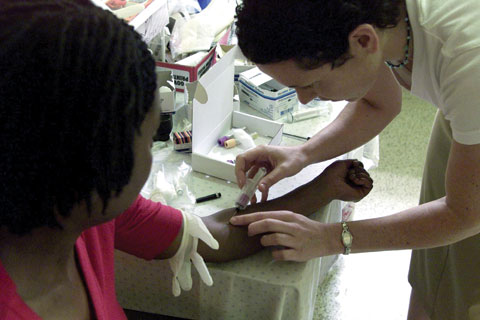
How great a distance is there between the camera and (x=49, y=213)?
0.56 metres

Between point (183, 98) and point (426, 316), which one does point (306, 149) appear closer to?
point (183, 98)

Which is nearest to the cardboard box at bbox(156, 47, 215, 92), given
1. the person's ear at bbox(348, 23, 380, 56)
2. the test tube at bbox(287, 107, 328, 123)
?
the test tube at bbox(287, 107, 328, 123)

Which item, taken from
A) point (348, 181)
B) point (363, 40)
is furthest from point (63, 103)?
point (348, 181)

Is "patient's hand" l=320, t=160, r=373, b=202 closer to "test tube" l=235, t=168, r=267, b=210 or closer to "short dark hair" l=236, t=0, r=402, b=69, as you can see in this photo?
"test tube" l=235, t=168, r=267, b=210

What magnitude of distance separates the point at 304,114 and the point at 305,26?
656 mm

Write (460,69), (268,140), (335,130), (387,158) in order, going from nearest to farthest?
1. (460,69)
2. (335,130)
3. (268,140)
4. (387,158)

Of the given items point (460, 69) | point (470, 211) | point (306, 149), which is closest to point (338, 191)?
point (306, 149)

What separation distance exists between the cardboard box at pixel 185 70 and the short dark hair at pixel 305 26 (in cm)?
58

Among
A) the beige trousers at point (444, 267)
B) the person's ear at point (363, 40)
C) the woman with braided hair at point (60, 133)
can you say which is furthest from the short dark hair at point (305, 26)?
the beige trousers at point (444, 267)

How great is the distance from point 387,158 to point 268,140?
1468 millimetres

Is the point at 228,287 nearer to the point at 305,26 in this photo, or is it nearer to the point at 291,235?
the point at 291,235

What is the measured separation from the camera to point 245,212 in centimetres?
107

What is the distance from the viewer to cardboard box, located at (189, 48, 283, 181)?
118 centimetres

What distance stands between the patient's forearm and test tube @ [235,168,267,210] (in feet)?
0.05
